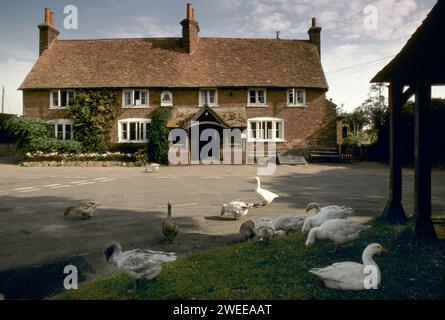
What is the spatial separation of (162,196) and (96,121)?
18729 mm

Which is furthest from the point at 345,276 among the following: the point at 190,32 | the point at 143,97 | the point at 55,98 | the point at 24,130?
the point at 55,98

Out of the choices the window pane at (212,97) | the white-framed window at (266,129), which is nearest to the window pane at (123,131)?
the window pane at (212,97)

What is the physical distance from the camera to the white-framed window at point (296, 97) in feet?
93.3

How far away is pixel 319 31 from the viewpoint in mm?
31797

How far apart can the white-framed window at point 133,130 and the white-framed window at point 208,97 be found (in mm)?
5142

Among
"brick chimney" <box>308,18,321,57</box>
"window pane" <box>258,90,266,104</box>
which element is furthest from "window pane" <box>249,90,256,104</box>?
"brick chimney" <box>308,18,321,57</box>

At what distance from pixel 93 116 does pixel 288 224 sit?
25.4m

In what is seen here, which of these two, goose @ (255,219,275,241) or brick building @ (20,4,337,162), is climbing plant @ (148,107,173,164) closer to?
brick building @ (20,4,337,162)

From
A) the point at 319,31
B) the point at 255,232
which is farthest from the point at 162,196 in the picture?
the point at 319,31

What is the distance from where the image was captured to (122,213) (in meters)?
9.32

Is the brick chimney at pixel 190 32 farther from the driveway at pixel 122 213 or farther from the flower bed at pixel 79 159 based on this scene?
the driveway at pixel 122 213

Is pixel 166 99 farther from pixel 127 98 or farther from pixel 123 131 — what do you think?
pixel 123 131

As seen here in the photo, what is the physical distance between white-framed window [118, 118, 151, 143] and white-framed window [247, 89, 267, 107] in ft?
30.6

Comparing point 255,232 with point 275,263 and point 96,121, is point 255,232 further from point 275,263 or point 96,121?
point 96,121
